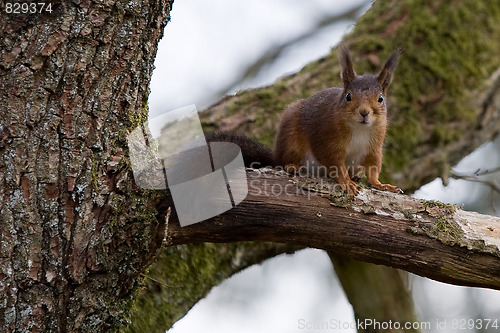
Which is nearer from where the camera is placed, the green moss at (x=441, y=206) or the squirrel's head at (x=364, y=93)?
the green moss at (x=441, y=206)

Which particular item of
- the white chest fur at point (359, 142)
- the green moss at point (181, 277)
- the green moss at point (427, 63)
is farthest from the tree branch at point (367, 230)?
the green moss at point (427, 63)

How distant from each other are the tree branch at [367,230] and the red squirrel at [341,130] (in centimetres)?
60

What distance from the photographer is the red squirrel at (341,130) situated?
107 inches

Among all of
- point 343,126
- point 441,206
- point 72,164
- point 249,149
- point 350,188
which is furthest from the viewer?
point 343,126

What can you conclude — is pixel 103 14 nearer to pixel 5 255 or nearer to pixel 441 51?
pixel 5 255

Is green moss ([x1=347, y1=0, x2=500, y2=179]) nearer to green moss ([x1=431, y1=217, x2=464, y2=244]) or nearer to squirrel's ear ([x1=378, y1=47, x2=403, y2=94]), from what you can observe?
squirrel's ear ([x1=378, y1=47, x2=403, y2=94])

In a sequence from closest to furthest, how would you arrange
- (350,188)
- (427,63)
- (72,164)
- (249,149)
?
(72,164) < (350,188) < (249,149) < (427,63)

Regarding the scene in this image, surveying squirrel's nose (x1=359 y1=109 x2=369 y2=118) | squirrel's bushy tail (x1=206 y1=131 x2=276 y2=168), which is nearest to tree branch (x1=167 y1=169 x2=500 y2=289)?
squirrel's bushy tail (x1=206 y1=131 x2=276 y2=168)

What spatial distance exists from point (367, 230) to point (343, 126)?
38.3 inches

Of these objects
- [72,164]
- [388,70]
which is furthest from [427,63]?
[72,164]

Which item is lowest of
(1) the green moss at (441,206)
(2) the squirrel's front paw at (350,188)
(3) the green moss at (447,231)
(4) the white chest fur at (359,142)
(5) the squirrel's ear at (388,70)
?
(3) the green moss at (447,231)

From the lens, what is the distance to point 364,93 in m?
2.72

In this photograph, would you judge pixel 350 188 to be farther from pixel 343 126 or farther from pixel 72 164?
pixel 72 164

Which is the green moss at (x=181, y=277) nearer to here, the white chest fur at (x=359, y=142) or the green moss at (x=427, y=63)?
the white chest fur at (x=359, y=142)
